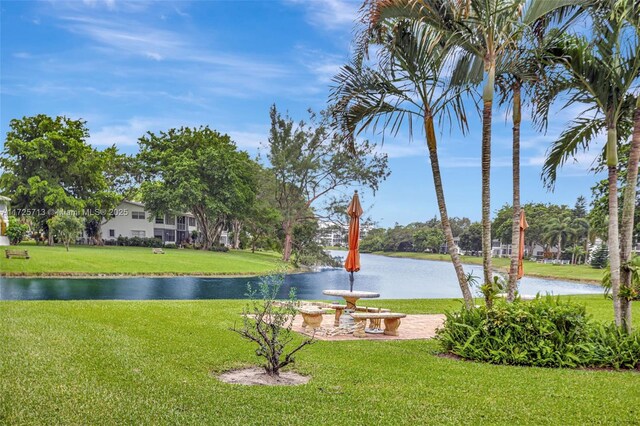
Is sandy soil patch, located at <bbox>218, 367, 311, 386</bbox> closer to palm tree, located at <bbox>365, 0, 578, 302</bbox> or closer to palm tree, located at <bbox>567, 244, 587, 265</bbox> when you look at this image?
palm tree, located at <bbox>365, 0, 578, 302</bbox>

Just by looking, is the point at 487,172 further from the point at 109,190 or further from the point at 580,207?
the point at 580,207

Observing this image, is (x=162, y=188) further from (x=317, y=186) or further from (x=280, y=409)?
(x=280, y=409)

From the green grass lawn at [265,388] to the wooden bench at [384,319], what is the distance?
573 millimetres

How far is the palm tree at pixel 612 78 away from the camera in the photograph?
23.9ft

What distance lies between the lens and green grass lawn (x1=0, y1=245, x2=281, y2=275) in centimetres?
2678

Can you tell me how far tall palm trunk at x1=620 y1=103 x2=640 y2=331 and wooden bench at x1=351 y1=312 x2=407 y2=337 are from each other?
3355 millimetres

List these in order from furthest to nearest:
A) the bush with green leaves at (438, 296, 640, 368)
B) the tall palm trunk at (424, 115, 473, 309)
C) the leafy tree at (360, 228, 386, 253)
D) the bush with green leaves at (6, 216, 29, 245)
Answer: the leafy tree at (360, 228, 386, 253) < the bush with green leaves at (6, 216, 29, 245) < the tall palm trunk at (424, 115, 473, 309) < the bush with green leaves at (438, 296, 640, 368)

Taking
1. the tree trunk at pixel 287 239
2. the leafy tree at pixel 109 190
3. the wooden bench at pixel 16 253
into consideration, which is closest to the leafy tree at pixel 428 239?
the tree trunk at pixel 287 239

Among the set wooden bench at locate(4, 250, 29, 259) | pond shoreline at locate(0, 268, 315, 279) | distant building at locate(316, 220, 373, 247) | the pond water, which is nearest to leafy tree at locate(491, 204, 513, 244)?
distant building at locate(316, 220, 373, 247)

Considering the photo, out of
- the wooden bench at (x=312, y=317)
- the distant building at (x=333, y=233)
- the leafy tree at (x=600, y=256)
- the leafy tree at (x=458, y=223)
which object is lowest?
the wooden bench at (x=312, y=317)

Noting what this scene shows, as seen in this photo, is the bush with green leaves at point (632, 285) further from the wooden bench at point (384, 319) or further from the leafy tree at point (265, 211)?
the leafy tree at point (265, 211)

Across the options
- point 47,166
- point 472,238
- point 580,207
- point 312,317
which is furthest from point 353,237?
point 580,207

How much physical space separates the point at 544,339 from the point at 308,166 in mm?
31359

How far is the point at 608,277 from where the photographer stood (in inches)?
321
